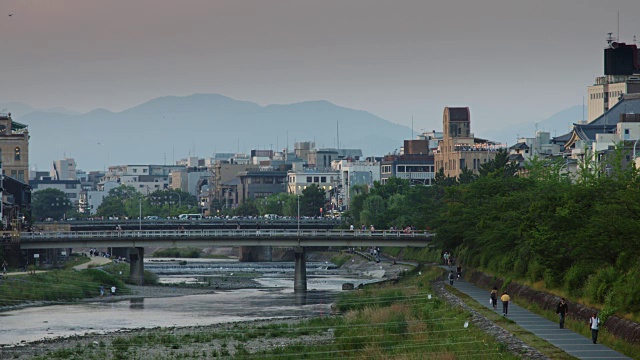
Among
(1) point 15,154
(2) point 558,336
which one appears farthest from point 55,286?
(1) point 15,154

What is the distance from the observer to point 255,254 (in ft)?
636

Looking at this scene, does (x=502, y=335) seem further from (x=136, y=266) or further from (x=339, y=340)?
(x=136, y=266)

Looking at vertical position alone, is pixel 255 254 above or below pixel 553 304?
above

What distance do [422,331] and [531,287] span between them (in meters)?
9.62

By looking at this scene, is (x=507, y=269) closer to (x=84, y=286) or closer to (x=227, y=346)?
(x=227, y=346)

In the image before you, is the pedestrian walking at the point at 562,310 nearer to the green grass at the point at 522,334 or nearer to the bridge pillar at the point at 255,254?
the green grass at the point at 522,334

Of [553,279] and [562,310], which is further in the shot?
[553,279]

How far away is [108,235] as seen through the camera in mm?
127750

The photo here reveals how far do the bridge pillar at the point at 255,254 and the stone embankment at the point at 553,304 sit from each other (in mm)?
93600

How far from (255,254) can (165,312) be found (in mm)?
98024

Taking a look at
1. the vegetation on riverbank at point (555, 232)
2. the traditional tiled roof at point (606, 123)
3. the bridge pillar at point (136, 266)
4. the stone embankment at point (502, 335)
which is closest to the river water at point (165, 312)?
the bridge pillar at point (136, 266)

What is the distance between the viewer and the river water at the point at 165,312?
82.2 meters

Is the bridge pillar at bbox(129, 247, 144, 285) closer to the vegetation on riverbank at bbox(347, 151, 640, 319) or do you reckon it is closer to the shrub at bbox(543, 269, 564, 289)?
the vegetation on riverbank at bbox(347, 151, 640, 319)

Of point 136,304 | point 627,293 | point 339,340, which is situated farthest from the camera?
point 136,304
